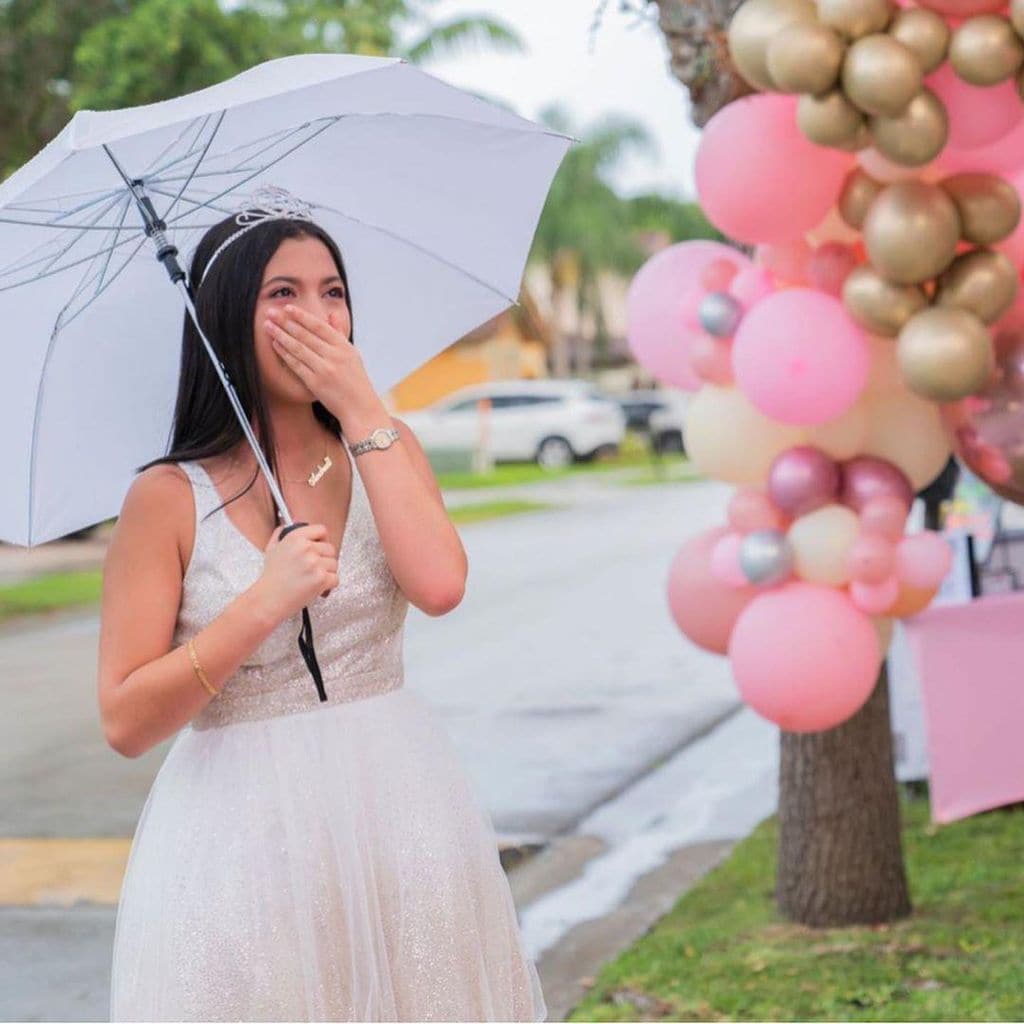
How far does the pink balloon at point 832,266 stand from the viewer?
296 cm

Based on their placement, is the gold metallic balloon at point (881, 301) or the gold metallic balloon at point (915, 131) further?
the gold metallic balloon at point (881, 301)

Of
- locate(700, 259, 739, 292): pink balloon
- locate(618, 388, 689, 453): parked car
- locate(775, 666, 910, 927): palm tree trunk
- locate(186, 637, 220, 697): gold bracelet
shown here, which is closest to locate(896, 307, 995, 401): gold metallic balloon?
A: locate(700, 259, 739, 292): pink balloon

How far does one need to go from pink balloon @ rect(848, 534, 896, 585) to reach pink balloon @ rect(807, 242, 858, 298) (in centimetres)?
42

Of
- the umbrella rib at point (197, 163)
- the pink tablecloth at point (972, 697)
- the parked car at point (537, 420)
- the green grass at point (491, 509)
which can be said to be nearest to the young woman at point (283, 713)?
the umbrella rib at point (197, 163)

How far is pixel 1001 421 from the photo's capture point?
2771 mm

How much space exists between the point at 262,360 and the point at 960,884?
355 centimetres

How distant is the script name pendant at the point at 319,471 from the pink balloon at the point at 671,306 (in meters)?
1.07

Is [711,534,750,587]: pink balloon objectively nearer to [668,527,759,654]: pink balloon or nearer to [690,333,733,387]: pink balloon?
[668,527,759,654]: pink balloon

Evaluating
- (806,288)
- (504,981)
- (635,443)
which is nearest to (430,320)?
(806,288)

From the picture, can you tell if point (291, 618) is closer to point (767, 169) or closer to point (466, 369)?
point (767, 169)

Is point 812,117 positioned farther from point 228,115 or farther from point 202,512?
point 202,512

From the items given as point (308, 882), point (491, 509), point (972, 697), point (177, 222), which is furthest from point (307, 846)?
point (491, 509)

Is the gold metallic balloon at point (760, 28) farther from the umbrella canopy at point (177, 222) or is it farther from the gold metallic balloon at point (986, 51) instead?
the umbrella canopy at point (177, 222)

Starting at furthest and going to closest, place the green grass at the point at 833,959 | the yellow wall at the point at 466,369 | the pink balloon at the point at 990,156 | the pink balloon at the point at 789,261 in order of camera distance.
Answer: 1. the yellow wall at the point at 466,369
2. the green grass at the point at 833,959
3. the pink balloon at the point at 789,261
4. the pink balloon at the point at 990,156
